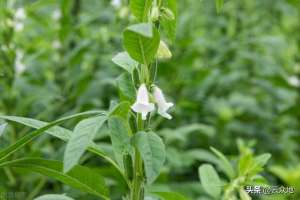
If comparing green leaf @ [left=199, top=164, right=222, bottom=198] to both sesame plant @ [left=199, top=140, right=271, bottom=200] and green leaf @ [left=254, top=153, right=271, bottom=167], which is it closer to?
sesame plant @ [left=199, top=140, right=271, bottom=200]

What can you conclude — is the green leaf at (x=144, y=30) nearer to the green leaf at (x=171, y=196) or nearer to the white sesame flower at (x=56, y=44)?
the green leaf at (x=171, y=196)

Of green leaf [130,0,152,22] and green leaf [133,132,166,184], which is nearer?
green leaf [133,132,166,184]

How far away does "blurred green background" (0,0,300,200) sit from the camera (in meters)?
2.64

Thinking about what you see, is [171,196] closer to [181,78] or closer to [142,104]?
[142,104]

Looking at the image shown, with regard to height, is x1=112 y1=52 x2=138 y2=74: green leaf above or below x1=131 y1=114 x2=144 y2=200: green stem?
above

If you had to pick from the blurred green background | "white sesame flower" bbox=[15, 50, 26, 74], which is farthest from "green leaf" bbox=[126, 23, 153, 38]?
"white sesame flower" bbox=[15, 50, 26, 74]

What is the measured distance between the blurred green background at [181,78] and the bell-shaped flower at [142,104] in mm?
1004

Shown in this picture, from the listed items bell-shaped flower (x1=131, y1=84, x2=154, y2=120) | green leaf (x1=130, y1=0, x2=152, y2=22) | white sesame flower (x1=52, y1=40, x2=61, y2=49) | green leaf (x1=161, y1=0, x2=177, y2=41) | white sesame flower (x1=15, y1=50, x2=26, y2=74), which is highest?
white sesame flower (x1=52, y1=40, x2=61, y2=49)

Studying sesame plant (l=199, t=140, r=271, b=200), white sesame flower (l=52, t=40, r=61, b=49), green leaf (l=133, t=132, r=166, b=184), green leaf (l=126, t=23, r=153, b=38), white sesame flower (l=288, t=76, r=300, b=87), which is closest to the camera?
green leaf (l=126, t=23, r=153, b=38)

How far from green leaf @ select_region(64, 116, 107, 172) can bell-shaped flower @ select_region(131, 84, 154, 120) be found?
0.27ft

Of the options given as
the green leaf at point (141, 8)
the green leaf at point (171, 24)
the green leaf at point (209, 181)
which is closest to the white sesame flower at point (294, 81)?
the green leaf at point (209, 181)

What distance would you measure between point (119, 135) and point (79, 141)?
0.20 meters

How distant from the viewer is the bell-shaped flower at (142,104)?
4.00ft

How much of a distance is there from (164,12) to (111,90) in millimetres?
1920
